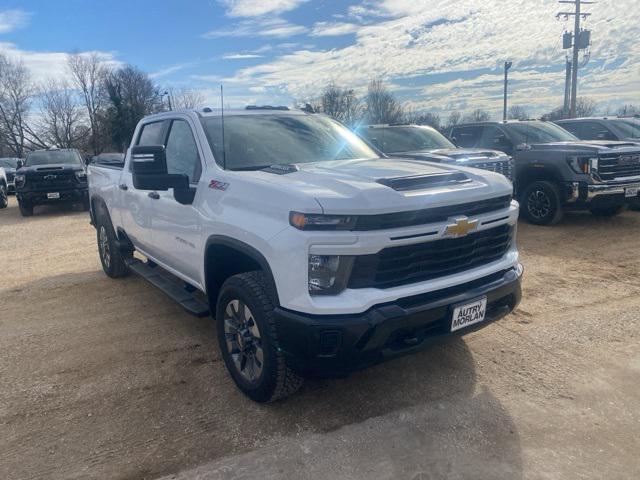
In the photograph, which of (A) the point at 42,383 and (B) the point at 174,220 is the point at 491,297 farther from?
(A) the point at 42,383

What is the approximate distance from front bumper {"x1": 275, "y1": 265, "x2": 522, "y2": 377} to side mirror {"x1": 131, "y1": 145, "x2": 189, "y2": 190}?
1396mm

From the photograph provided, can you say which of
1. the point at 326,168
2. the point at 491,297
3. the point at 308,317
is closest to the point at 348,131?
the point at 326,168

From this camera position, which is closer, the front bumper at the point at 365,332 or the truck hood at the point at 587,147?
the front bumper at the point at 365,332

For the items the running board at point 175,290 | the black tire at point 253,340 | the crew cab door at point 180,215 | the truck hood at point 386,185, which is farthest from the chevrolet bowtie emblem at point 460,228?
the running board at point 175,290

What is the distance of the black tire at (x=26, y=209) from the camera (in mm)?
13555

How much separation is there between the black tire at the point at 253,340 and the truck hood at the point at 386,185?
67cm

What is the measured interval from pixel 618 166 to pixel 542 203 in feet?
4.17

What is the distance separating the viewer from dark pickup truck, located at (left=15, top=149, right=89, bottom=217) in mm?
13461

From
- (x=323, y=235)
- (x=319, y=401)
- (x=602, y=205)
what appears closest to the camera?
(x=323, y=235)

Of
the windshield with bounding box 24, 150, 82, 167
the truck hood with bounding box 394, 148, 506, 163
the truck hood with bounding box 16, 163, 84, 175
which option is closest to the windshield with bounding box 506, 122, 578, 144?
the truck hood with bounding box 394, 148, 506, 163

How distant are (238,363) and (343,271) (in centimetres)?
120

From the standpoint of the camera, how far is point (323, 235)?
2.73m

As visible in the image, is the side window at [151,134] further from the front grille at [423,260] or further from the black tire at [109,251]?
the front grille at [423,260]

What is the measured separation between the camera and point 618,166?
8250mm
